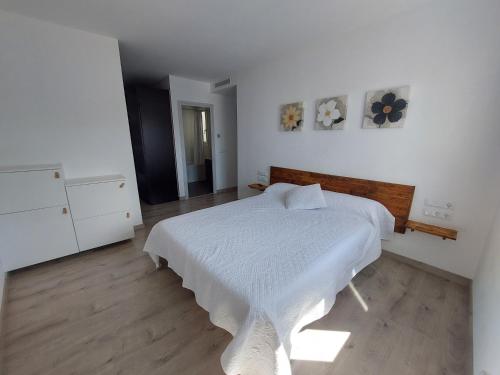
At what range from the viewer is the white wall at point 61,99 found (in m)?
2.03

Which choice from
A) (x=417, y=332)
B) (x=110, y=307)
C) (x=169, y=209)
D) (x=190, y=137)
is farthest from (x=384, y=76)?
(x=190, y=137)

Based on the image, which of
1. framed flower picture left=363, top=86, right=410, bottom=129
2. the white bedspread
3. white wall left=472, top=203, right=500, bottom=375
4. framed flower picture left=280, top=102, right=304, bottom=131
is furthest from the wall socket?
white wall left=472, top=203, right=500, bottom=375

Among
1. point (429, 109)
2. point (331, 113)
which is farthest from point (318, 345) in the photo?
point (331, 113)

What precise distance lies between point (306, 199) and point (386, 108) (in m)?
1.21

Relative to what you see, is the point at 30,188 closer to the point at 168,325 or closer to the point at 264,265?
the point at 168,325

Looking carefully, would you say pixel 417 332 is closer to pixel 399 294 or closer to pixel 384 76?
pixel 399 294

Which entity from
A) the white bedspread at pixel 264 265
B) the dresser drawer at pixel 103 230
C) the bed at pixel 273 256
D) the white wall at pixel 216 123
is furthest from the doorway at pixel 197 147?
the white bedspread at pixel 264 265

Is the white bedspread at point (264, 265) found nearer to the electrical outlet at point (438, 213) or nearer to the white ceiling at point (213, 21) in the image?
the electrical outlet at point (438, 213)

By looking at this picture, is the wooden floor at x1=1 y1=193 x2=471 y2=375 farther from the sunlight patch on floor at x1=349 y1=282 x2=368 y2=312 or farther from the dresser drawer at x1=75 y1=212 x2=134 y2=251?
the dresser drawer at x1=75 y1=212 x2=134 y2=251

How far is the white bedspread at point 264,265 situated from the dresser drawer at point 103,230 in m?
0.86

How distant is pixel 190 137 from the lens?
5852mm

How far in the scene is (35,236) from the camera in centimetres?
207

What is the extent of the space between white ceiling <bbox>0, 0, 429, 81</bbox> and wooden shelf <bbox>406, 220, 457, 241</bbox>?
76.7 inches

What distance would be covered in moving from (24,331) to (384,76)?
3651mm
